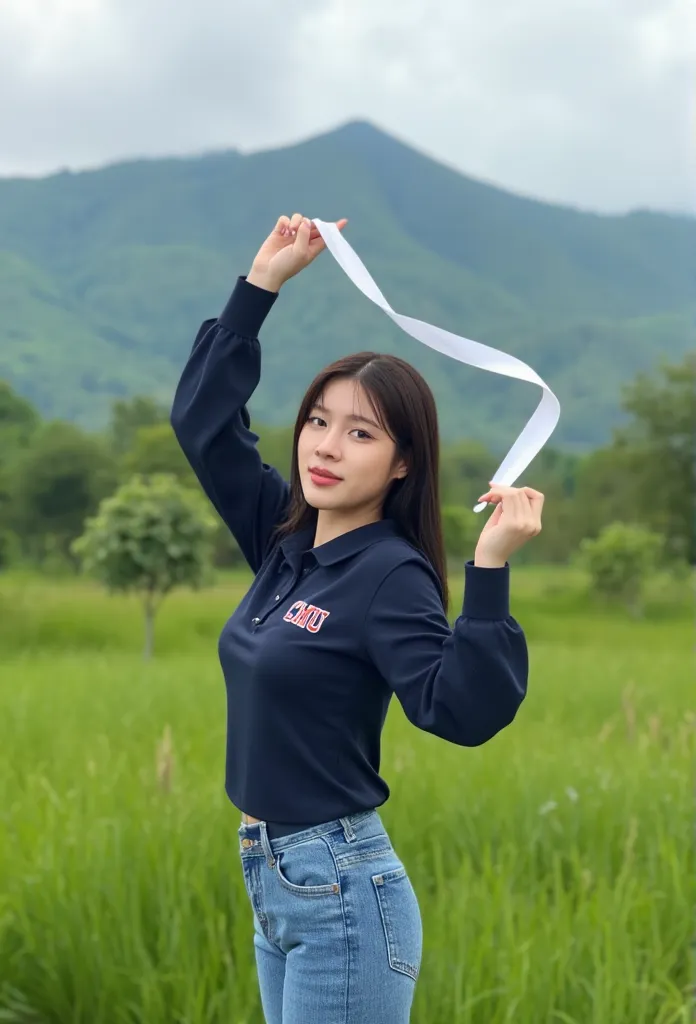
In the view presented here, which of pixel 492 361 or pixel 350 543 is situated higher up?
pixel 492 361

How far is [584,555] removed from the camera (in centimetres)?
3144

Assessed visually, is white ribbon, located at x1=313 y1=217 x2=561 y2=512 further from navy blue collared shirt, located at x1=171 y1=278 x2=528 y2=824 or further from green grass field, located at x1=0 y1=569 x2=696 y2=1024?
green grass field, located at x1=0 y1=569 x2=696 y2=1024

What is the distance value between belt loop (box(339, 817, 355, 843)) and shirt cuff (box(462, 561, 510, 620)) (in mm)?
454

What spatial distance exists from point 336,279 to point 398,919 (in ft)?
493

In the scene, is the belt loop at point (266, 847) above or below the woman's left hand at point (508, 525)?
below

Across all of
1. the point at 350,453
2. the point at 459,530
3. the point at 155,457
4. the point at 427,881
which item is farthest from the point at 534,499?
the point at 155,457

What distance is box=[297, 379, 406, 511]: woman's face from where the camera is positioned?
5.73 ft

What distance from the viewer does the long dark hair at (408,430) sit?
1.76 m

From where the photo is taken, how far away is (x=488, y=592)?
1.48 m

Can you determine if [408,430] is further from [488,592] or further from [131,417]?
[131,417]

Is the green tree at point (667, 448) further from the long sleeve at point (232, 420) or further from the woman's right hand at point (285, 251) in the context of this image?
the woman's right hand at point (285, 251)

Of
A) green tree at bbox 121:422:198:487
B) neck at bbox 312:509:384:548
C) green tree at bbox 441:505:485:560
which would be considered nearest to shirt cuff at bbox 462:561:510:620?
neck at bbox 312:509:384:548

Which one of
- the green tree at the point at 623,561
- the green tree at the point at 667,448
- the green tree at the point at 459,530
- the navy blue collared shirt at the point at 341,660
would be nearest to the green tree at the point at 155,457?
the green tree at the point at 459,530

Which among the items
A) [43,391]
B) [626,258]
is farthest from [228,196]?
[43,391]
